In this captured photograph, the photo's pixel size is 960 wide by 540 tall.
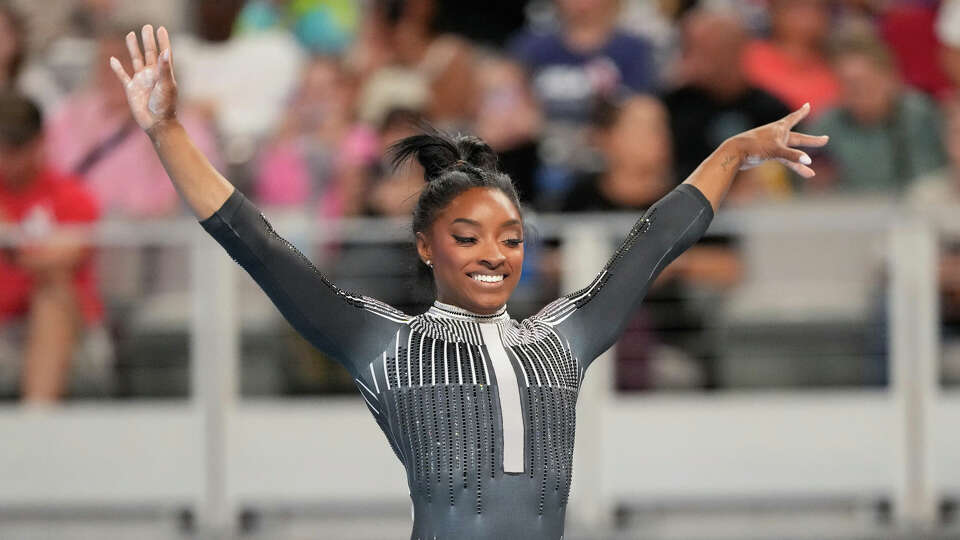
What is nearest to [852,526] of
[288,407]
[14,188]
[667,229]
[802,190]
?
[802,190]

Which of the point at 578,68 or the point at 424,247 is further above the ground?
the point at 578,68

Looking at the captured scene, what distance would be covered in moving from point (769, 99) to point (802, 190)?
480 millimetres

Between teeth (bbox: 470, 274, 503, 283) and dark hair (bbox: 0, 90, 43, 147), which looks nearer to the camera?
teeth (bbox: 470, 274, 503, 283)

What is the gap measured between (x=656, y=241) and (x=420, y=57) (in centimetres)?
511

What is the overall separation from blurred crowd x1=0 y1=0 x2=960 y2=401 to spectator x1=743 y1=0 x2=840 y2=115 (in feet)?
0.04

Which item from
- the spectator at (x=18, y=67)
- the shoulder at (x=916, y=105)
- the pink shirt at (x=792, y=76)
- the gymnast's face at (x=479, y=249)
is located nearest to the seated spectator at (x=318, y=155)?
the spectator at (x=18, y=67)

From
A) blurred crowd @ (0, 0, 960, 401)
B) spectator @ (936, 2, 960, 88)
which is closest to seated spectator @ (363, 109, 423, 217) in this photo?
blurred crowd @ (0, 0, 960, 401)

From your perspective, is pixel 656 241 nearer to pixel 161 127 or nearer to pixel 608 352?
pixel 161 127

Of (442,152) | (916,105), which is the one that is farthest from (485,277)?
(916,105)

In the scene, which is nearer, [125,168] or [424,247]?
[424,247]

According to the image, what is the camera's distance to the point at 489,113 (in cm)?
802

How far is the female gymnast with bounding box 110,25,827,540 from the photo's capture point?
11.2 ft

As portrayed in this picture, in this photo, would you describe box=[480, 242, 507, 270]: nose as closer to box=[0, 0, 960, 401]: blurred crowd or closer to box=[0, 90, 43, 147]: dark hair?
box=[0, 0, 960, 401]: blurred crowd

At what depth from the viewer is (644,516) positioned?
7242 mm
